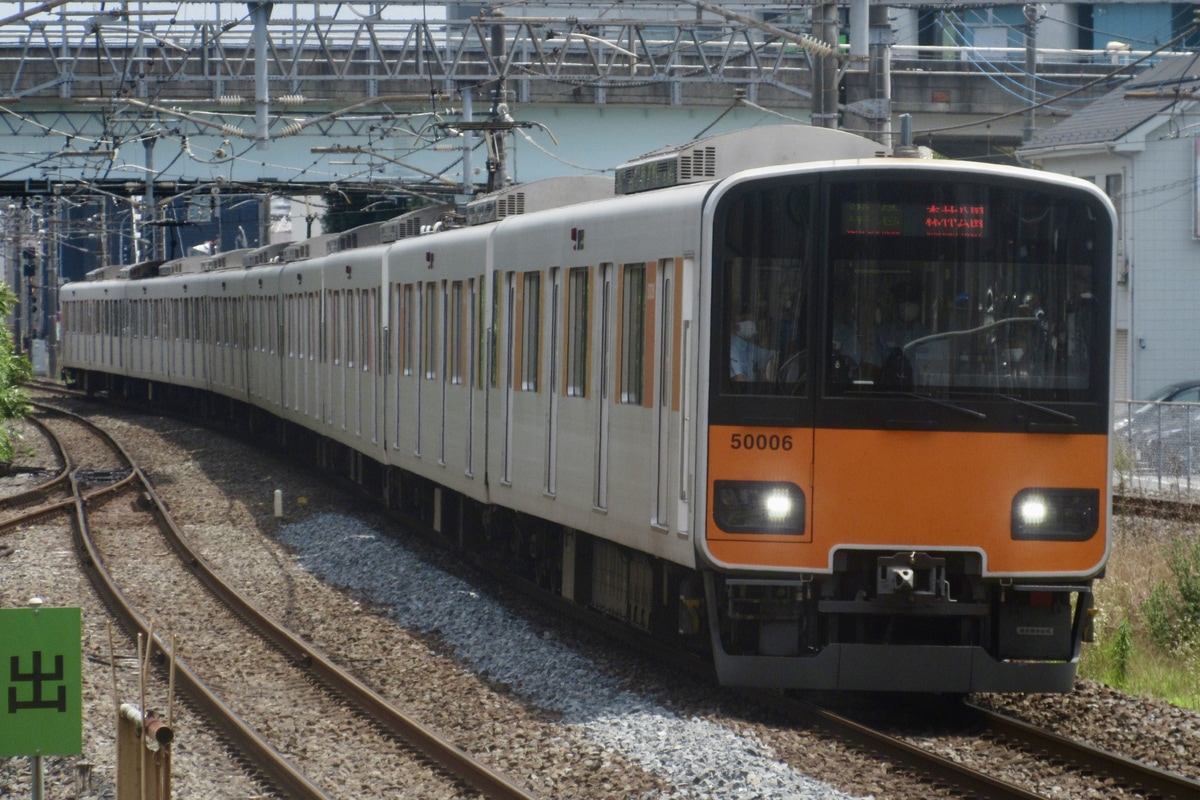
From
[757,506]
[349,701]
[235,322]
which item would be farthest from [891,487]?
[235,322]

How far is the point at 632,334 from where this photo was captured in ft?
31.2

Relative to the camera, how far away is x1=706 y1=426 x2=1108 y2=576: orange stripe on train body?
327 inches

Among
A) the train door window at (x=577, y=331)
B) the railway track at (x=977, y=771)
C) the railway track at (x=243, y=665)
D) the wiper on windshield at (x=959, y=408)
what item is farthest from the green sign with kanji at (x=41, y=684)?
the train door window at (x=577, y=331)

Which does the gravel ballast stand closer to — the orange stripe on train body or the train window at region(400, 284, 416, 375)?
the orange stripe on train body

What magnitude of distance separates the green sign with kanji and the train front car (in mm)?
3461

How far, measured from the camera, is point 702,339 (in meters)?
8.38

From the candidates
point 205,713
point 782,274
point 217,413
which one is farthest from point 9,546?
point 217,413

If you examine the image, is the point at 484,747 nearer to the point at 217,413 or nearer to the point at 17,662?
the point at 17,662

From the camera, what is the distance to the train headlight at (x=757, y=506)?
8.32 m

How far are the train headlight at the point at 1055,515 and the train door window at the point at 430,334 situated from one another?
691 cm

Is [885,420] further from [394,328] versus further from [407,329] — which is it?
[394,328]

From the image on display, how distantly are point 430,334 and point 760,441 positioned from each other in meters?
6.80

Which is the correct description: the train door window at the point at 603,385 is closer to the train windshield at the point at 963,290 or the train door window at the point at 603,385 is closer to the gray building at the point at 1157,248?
the train windshield at the point at 963,290

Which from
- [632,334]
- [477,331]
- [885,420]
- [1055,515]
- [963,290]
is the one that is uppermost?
[963,290]
